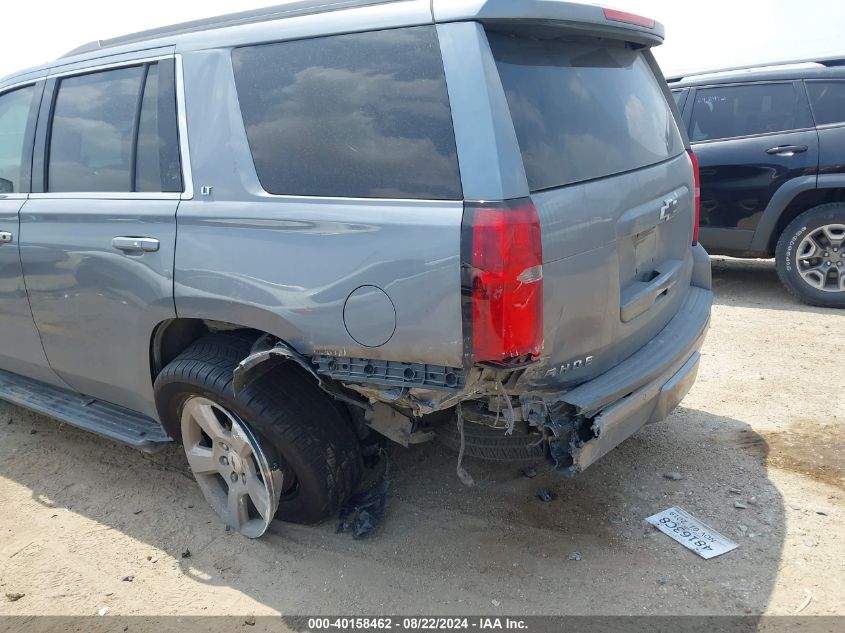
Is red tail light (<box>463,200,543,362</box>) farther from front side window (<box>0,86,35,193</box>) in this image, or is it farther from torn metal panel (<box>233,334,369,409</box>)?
front side window (<box>0,86,35,193</box>)

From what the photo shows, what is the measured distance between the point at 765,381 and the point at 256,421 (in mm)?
3299

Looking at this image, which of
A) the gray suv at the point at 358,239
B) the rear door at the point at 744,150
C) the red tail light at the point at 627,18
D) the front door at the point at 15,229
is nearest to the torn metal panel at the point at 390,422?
the gray suv at the point at 358,239

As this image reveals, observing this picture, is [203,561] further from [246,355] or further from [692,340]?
[692,340]

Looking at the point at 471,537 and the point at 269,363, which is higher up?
the point at 269,363

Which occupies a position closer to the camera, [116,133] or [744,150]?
[116,133]

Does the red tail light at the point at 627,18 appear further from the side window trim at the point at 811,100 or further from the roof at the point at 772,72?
the roof at the point at 772,72

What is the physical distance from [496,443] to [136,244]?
1725 mm

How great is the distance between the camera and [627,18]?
117 inches

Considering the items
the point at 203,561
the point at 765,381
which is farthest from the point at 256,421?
the point at 765,381

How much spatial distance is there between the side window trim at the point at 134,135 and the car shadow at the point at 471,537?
1.47 m

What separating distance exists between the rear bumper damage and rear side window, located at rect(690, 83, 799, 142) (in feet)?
13.4

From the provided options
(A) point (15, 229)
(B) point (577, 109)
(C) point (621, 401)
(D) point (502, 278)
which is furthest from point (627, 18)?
(A) point (15, 229)

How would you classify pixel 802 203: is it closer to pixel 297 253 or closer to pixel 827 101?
pixel 827 101

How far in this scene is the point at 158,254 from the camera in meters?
3.02
